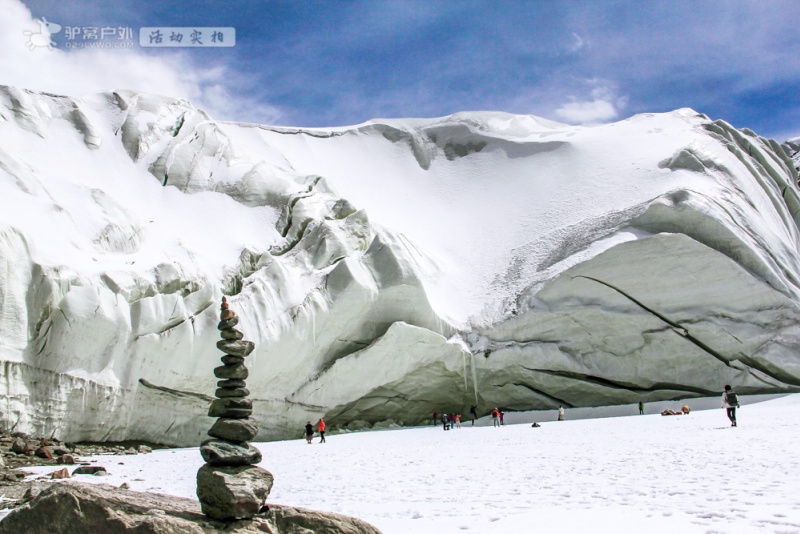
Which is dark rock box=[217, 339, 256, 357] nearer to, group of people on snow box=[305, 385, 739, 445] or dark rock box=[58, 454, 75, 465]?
dark rock box=[58, 454, 75, 465]

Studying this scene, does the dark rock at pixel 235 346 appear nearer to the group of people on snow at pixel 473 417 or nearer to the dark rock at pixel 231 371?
the dark rock at pixel 231 371

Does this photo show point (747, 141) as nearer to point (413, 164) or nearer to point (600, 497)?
point (413, 164)

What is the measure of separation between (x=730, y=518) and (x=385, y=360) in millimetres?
17091

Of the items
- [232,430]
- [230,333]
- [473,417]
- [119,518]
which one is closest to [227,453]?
[232,430]

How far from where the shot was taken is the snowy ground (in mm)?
5734

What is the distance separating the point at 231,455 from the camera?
20.3 ft

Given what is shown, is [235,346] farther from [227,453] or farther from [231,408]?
[227,453]

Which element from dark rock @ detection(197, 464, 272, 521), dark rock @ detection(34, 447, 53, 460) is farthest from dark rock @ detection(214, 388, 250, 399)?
dark rock @ detection(34, 447, 53, 460)

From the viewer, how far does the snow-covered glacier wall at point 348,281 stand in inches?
696

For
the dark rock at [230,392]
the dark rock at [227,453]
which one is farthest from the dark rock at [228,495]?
the dark rock at [230,392]

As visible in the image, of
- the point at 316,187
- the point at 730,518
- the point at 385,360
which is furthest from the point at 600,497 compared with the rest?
the point at 316,187

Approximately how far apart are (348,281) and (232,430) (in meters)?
16.0

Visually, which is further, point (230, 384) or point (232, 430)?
point (230, 384)

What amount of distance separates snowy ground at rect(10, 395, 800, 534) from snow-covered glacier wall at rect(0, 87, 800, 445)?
376cm
